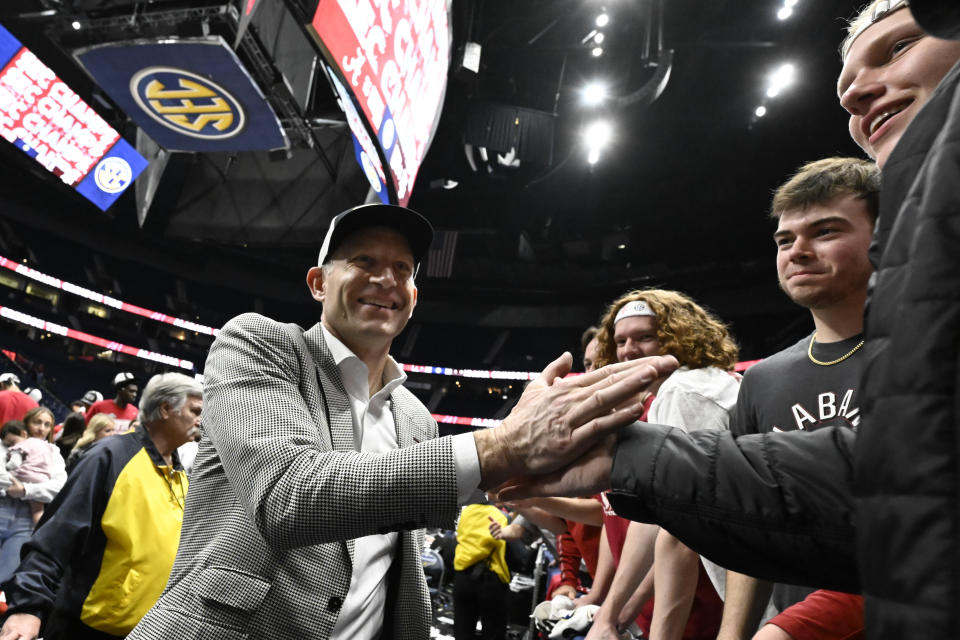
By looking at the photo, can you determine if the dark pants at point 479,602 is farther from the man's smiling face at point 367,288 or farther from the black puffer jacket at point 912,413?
the black puffer jacket at point 912,413

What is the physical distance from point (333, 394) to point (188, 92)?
24.8 ft

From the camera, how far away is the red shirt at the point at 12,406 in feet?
20.9

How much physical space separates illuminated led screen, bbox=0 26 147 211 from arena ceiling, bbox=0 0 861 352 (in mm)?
695

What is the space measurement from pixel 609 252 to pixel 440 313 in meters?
7.93

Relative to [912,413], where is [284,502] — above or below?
below

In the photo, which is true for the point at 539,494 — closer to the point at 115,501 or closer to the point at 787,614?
the point at 787,614

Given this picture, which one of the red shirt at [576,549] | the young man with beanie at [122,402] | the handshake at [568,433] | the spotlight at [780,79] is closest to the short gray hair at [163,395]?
the red shirt at [576,549]

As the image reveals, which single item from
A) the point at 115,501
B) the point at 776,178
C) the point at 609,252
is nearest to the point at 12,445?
the point at 115,501

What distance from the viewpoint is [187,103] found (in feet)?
→ 25.8

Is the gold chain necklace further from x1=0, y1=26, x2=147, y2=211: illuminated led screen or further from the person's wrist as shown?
x1=0, y1=26, x2=147, y2=211: illuminated led screen

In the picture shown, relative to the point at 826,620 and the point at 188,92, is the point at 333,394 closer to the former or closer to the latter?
the point at 826,620

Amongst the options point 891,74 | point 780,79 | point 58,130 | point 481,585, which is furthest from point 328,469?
point 780,79

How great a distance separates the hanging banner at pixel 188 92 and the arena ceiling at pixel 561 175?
78 cm

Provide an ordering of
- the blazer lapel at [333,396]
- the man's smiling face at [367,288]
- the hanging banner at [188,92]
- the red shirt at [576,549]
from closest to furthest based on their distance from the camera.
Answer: the blazer lapel at [333,396] < the man's smiling face at [367,288] < the red shirt at [576,549] < the hanging banner at [188,92]
